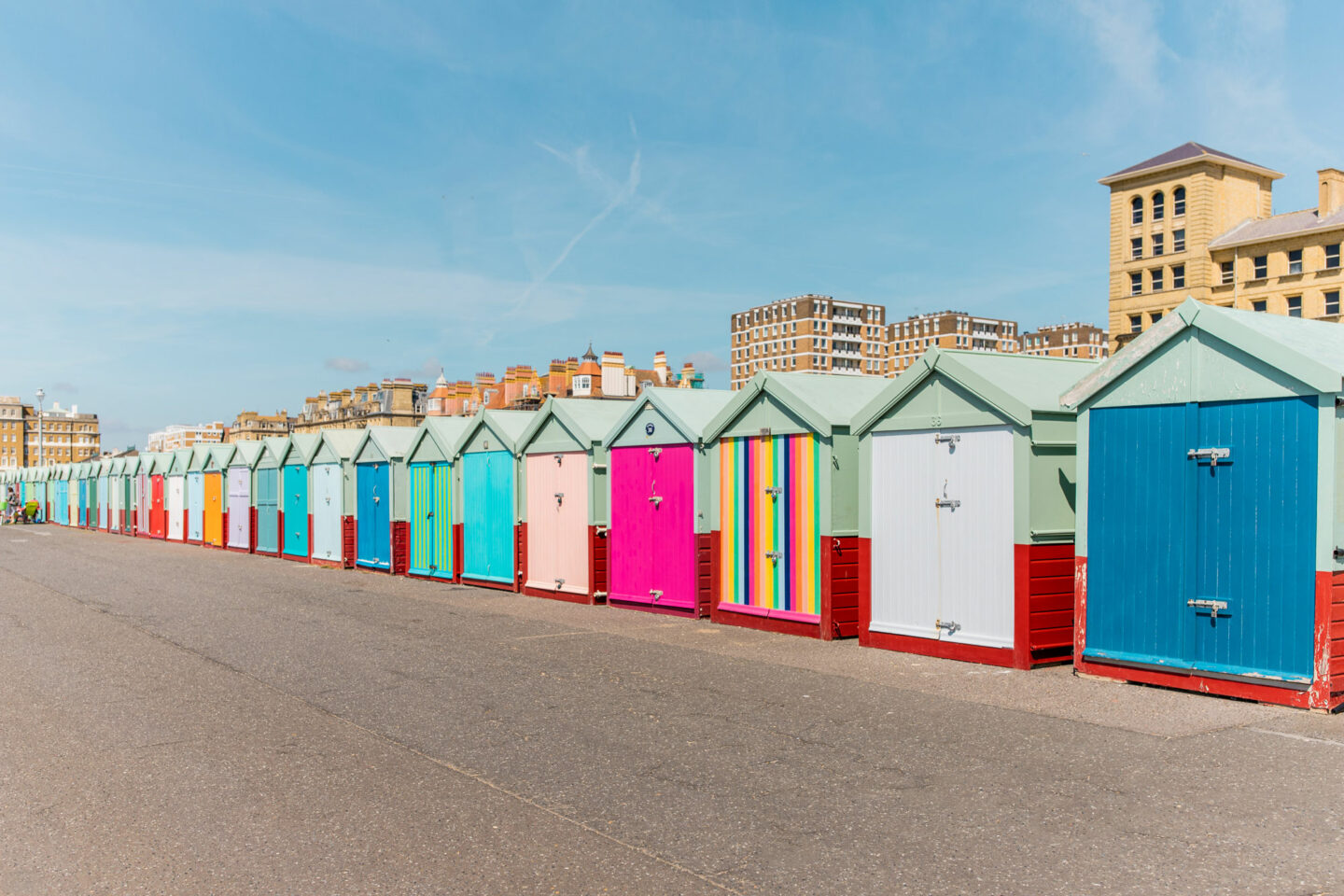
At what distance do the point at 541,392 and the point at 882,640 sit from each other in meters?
56.3

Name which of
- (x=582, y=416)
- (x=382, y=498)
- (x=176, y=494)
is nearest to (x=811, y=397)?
(x=582, y=416)

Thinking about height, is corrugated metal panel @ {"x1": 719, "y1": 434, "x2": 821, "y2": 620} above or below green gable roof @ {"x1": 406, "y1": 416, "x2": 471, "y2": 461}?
below

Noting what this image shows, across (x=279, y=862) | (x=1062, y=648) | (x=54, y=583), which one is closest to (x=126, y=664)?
(x=279, y=862)

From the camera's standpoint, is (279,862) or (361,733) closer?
(279,862)

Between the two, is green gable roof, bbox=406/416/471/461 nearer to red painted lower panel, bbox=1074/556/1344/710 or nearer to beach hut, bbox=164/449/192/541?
red painted lower panel, bbox=1074/556/1344/710

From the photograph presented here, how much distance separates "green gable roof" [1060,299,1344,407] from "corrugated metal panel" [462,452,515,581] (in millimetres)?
11721

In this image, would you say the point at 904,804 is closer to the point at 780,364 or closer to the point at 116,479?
the point at 116,479

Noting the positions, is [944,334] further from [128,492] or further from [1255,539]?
[1255,539]

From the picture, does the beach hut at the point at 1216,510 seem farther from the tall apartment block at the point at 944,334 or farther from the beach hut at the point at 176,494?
the tall apartment block at the point at 944,334

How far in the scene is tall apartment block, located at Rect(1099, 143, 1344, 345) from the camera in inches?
2670

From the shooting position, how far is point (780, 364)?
6378 inches

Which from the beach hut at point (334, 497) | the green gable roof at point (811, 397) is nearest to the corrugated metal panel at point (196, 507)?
the beach hut at point (334, 497)

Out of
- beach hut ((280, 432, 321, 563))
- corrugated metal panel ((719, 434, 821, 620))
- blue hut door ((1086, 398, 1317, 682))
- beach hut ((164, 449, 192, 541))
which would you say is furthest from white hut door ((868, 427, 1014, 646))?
beach hut ((164, 449, 192, 541))

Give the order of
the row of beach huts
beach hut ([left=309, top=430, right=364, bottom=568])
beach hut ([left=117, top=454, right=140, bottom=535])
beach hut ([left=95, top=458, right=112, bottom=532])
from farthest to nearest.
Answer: beach hut ([left=95, top=458, right=112, bottom=532]), beach hut ([left=117, top=454, right=140, bottom=535]), beach hut ([left=309, top=430, right=364, bottom=568]), the row of beach huts
